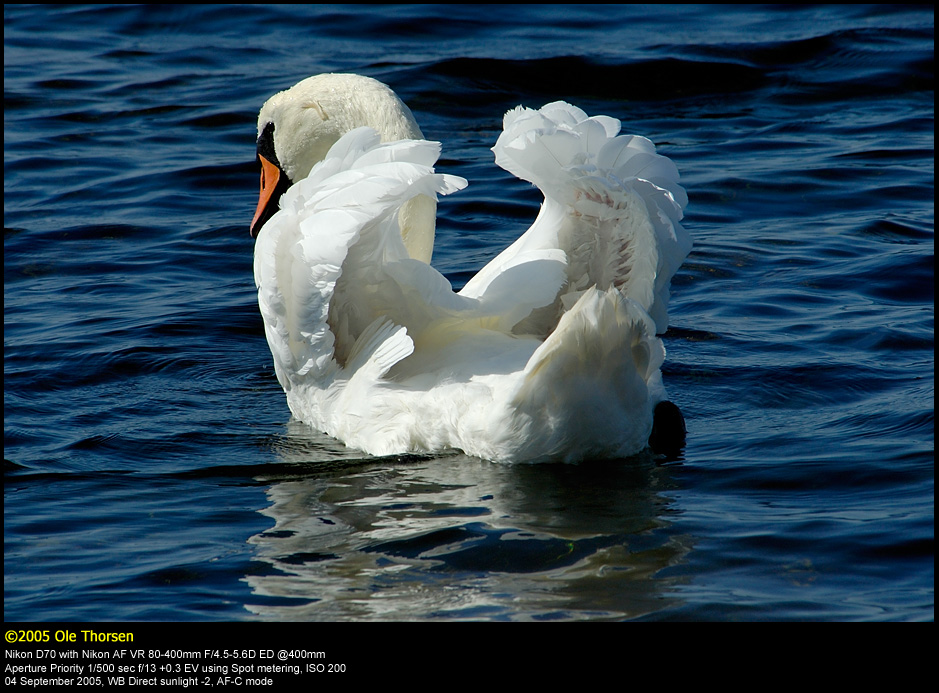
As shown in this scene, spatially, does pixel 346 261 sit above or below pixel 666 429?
above

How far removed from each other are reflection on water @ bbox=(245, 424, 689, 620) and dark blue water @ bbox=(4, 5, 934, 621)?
0.6 inches

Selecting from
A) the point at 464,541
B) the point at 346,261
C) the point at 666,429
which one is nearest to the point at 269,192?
the point at 346,261

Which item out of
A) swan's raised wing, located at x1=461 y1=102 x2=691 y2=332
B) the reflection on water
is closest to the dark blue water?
the reflection on water

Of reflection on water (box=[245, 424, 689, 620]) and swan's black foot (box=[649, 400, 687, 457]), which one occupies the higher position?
swan's black foot (box=[649, 400, 687, 457])

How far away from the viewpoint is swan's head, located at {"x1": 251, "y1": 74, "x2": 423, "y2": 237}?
5664 mm

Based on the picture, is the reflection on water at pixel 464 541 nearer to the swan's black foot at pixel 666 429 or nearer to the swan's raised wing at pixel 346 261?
the swan's black foot at pixel 666 429

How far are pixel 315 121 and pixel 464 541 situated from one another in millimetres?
2502

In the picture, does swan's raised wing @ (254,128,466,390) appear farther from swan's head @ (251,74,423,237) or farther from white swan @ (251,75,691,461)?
swan's head @ (251,74,423,237)

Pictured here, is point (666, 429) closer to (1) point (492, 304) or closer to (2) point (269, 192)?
(1) point (492, 304)

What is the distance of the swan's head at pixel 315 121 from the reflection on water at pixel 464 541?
1.56 metres

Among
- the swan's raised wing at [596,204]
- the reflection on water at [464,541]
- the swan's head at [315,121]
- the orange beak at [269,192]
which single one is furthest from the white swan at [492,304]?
the orange beak at [269,192]

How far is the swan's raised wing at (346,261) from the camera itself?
433 cm

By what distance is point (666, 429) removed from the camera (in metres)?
4.90
